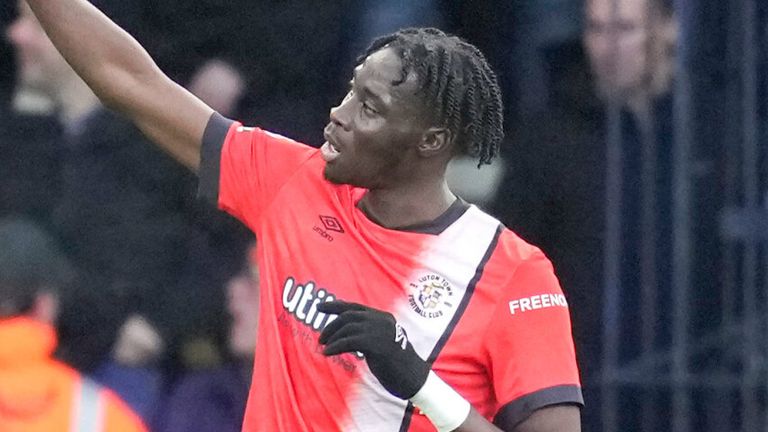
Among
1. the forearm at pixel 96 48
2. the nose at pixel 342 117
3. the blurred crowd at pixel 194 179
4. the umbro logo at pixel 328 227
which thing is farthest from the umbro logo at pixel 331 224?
the blurred crowd at pixel 194 179

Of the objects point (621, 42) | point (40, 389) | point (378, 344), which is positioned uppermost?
point (378, 344)

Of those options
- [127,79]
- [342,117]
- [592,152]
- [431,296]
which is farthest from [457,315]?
[592,152]

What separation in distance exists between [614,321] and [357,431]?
2020 millimetres

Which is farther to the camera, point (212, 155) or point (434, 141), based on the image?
point (212, 155)

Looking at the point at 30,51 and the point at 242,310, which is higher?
the point at 30,51

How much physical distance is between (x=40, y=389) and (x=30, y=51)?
0.94 meters

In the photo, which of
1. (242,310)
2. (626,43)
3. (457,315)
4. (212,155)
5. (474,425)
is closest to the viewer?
(474,425)

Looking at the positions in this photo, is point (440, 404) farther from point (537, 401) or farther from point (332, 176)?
point (332, 176)

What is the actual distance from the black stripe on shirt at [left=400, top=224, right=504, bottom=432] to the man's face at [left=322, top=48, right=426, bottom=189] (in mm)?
267

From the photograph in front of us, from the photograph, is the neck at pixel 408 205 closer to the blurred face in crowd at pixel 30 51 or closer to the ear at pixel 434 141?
the ear at pixel 434 141

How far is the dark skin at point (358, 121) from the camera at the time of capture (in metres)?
3.38

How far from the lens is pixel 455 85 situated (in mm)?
3424

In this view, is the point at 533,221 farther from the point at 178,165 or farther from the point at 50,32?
the point at 50,32

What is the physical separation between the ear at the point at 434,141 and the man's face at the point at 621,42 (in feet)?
5.89
